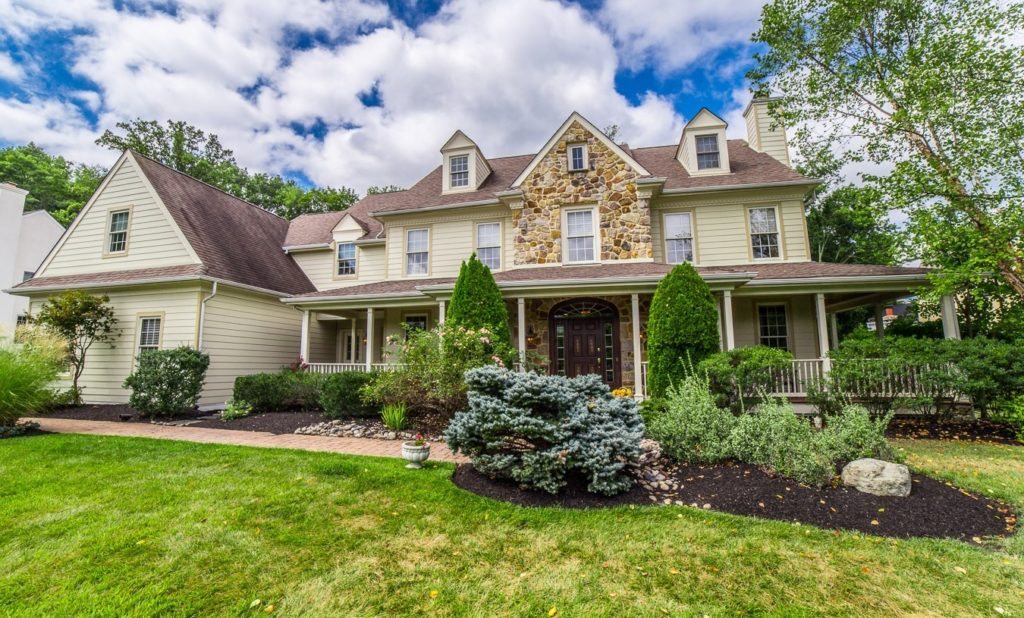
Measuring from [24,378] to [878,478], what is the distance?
1321 centimetres

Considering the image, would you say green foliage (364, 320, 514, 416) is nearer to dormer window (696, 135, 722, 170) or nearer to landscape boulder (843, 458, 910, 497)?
landscape boulder (843, 458, 910, 497)

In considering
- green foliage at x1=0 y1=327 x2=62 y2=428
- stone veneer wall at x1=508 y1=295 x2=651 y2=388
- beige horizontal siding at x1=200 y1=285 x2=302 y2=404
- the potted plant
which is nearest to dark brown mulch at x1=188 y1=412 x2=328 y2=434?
beige horizontal siding at x1=200 y1=285 x2=302 y2=404

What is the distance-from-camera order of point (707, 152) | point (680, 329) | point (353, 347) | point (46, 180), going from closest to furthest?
point (680, 329), point (707, 152), point (353, 347), point (46, 180)

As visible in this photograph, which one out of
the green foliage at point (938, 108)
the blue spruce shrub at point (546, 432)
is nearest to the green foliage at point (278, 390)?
the blue spruce shrub at point (546, 432)

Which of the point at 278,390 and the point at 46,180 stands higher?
the point at 46,180

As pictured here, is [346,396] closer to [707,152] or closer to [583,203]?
[583,203]

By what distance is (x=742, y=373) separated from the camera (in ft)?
23.7

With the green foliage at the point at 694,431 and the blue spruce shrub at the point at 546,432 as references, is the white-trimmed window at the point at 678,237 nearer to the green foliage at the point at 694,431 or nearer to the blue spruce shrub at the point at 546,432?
the green foliage at the point at 694,431

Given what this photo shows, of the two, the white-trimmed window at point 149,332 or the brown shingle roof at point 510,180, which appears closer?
the white-trimmed window at point 149,332

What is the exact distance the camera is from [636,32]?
10672 mm

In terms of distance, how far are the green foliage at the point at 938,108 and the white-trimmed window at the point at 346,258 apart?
14.2 meters

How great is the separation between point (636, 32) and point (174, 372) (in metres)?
13.6

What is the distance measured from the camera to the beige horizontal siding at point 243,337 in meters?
10.9

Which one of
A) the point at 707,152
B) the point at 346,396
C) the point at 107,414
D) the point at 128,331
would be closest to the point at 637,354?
the point at 707,152
